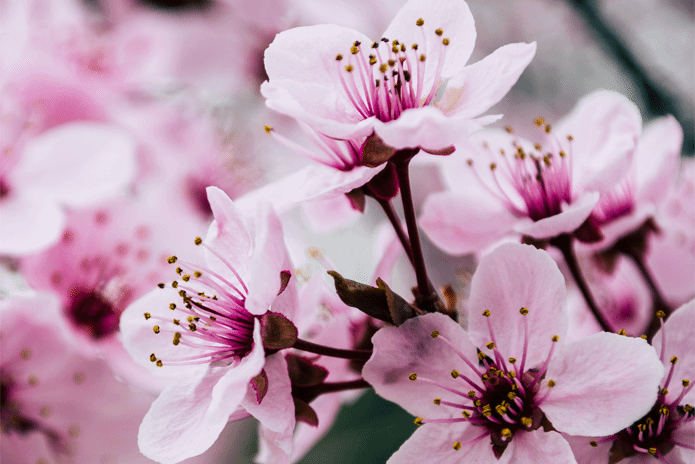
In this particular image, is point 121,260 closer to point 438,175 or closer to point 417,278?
point 417,278

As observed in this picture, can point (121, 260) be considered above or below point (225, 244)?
below

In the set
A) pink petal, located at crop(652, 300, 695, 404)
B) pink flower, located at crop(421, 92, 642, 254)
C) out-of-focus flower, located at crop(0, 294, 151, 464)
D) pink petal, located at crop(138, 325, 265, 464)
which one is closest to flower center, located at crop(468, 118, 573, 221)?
pink flower, located at crop(421, 92, 642, 254)

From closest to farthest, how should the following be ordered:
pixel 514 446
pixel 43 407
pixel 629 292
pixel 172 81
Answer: pixel 514 446
pixel 43 407
pixel 629 292
pixel 172 81

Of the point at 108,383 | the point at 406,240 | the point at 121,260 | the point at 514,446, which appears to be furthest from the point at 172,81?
the point at 514,446

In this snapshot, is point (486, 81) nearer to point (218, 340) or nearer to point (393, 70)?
point (393, 70)

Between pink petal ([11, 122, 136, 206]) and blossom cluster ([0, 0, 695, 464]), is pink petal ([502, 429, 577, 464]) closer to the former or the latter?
blossom cluster ([0, 0, 695, 464])

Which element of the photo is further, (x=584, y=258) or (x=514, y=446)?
(x=584, y=258)
